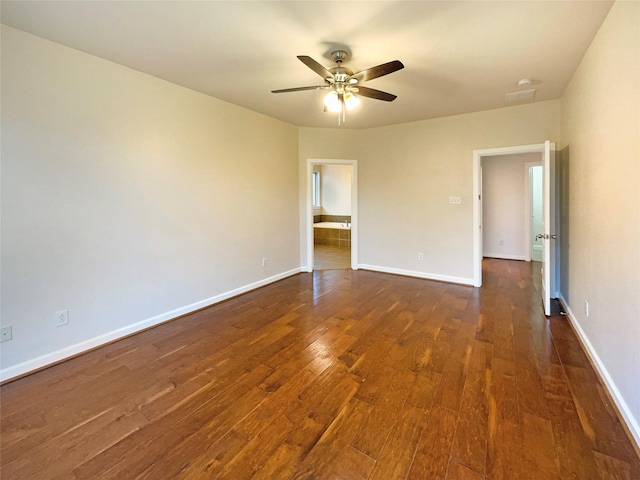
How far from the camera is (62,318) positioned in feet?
8.16

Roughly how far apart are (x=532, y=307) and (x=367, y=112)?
324cm

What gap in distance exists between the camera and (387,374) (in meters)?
2.23

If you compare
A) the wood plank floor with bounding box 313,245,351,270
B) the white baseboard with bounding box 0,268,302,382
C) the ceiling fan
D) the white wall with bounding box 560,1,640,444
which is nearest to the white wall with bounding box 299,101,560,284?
the wood plank floor with bounding box 313,245,351,270

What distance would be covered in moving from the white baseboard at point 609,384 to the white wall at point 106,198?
370 centimetres

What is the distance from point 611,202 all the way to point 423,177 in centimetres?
293

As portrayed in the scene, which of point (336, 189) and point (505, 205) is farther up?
point (336, 189)

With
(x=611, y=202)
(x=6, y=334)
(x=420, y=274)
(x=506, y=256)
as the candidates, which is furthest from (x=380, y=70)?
(x=506, y=256)

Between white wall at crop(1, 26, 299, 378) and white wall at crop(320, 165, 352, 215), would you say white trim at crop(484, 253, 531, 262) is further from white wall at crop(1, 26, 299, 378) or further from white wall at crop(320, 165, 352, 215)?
white wall at crop(1, 26, 299, 378)

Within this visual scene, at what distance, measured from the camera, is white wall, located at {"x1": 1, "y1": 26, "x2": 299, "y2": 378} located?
2.24 m

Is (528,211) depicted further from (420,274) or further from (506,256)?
(420,274)

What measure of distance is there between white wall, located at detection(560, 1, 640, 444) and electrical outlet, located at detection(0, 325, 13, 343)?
3983 mm

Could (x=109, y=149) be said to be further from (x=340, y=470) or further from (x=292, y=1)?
(x=340, y=470)

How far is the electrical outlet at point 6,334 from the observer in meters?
2.19

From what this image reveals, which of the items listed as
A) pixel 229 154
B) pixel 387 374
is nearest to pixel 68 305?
pixel 229 154
